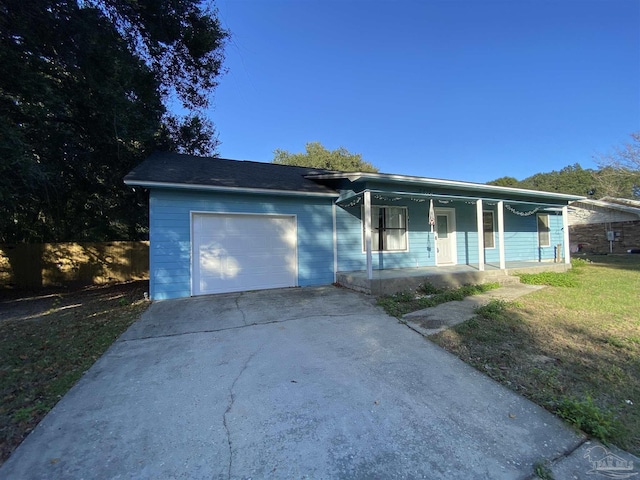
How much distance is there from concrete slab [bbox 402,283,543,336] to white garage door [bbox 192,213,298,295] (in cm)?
368

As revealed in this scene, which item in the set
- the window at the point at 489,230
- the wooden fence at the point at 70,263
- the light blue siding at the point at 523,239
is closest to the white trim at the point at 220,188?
the window at the point at 489,230

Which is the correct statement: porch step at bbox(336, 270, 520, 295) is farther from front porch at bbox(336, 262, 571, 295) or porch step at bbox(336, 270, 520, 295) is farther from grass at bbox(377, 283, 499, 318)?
grass at bbox(377, 283, 499, 318)

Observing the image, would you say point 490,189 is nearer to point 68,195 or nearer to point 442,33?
point 442,33

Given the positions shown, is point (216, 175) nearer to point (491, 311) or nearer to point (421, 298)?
point (421, 298)

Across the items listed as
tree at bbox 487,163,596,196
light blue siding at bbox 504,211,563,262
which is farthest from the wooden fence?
tree at bbox 487,163,596,196

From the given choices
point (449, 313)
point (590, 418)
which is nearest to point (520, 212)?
point (449, 313)

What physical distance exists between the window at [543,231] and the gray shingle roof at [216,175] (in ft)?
31.8

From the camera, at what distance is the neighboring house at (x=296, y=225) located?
6992mm

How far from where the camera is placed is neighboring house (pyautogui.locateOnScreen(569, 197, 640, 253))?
1762 cm

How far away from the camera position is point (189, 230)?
7.09 m

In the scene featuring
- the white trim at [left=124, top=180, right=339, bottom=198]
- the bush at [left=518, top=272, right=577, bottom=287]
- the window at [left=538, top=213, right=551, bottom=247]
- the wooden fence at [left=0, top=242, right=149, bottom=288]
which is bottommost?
the bush at [left=518, top=272, right=577, bottom=287]

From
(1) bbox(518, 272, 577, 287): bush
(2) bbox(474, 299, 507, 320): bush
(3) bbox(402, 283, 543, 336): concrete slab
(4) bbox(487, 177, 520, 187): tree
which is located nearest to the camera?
(3) bbox(402, 283, 543, 336): concrete slab

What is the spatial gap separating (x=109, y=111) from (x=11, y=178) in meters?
2.51

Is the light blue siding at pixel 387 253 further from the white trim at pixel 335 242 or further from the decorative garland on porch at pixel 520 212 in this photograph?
the decorative garland on porch at pixel 520 212
